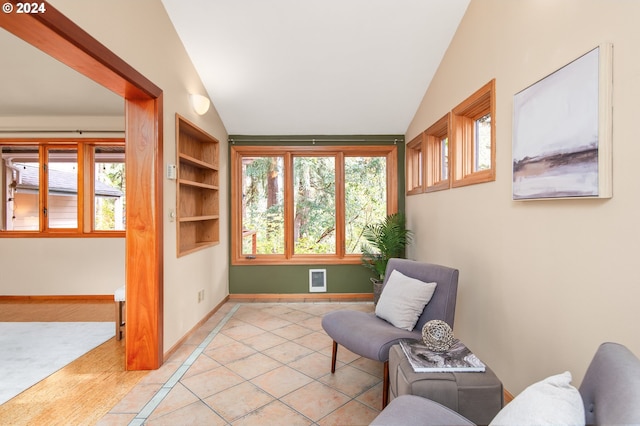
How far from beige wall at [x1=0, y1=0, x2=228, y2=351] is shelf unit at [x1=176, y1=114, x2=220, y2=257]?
131 millimetres

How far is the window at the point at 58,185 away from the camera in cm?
420

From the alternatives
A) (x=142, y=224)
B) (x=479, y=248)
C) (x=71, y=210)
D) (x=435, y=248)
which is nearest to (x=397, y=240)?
(x=435, y=248)

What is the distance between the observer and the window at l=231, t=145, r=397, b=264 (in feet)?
14.4

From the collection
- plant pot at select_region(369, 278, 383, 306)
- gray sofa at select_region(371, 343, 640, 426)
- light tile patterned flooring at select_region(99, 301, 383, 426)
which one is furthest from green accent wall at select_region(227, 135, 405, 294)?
gray sofa at select_region(371, 343, 640, 426)

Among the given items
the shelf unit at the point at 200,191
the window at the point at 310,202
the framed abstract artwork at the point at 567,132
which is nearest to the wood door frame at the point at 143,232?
the shelf unit at the point at 200,191

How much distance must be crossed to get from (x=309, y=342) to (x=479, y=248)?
1660 millimetres

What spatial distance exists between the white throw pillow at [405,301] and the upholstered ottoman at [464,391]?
0.75 m

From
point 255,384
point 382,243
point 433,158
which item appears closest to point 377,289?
point 382,243

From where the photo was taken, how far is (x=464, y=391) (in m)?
1.38

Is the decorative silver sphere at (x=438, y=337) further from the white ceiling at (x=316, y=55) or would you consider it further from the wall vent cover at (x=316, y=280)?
the wall vent cover at (x=316, y=280)

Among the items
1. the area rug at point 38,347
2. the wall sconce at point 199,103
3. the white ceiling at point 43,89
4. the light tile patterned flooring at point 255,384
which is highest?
the white ceiling at point 43,89

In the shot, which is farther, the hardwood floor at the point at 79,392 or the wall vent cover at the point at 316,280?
the wall vent cover at the point at 316,280

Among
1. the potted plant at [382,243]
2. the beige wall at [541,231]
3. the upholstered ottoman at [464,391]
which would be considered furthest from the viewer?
the potted plant at [382,243]

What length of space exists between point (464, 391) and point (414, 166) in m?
3.09
